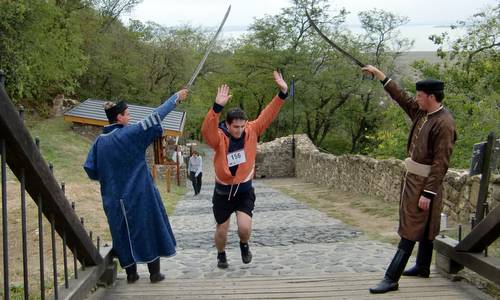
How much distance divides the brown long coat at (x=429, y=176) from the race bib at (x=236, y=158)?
155 centimetres

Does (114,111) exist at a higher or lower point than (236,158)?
higher

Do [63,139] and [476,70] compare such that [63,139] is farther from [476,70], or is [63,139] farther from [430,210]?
[430,210]

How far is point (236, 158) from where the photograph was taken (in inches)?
195

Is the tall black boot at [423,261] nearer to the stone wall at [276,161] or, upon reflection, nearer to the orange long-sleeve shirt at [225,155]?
the orange long-sleeve shirt at [225,155]

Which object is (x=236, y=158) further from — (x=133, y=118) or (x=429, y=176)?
(x=133, y=118)

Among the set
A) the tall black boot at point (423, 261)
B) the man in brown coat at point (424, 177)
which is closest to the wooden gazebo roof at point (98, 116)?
→ the tall black boot at point (423, 261)

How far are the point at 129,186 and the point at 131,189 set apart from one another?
30 mm

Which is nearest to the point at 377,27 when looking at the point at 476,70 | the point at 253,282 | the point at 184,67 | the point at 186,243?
the point at 184,67

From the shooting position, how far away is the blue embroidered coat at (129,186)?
416 centimetres

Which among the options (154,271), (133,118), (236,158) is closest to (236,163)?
(236,158)

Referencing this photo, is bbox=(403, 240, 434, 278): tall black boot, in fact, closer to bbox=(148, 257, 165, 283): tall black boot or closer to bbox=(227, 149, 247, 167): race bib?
bbox=(227, 149, 247, 167): race bib

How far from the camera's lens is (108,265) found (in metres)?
4.20

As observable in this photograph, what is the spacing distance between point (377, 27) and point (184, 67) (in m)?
14.1

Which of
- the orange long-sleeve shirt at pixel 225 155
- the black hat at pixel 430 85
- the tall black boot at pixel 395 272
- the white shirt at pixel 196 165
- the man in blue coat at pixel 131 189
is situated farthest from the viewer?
the white shirt at pixel 196 165
